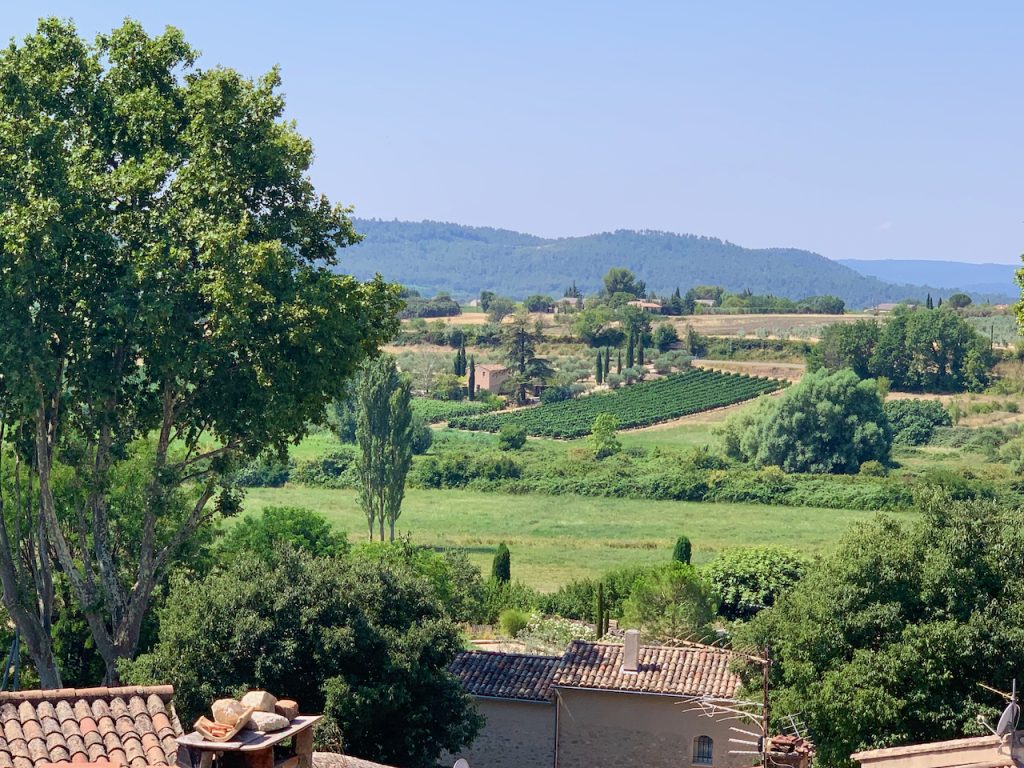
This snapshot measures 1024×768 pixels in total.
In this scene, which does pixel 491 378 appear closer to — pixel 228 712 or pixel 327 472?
pixel 327 472

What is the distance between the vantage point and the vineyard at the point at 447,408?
122m

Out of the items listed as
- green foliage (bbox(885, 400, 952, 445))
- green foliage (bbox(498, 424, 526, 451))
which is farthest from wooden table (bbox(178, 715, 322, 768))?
green foliage (bbox(885, 400, 952, 445))

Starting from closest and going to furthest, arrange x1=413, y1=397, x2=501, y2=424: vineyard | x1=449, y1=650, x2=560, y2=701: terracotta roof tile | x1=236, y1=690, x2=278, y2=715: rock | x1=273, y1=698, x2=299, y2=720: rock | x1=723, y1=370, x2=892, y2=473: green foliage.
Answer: x1=236, y1=690, x2=278, y2=715: rock
x1=273, y1=698, x2=299, y2=720: rock
x1=449, y1=650, x2=560, y2=701: terracotta roof tile
x1=723, y1=370, x2=892, y2=473: green foliage
x1=413, y1=397, x2=501, y2=424: vineyard

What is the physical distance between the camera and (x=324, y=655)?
24266 mm

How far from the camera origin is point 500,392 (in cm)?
13450

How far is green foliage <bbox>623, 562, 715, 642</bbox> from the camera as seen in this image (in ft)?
129

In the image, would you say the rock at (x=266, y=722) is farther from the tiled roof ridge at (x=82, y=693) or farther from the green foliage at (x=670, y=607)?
the green foliage at (x=670, y=607)

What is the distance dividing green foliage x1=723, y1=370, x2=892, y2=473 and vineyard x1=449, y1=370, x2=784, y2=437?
17174 millimetres

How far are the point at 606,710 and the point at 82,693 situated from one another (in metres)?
18.0

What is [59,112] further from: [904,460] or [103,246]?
[904,460]

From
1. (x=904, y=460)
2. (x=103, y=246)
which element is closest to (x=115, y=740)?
(x=103, y=246)

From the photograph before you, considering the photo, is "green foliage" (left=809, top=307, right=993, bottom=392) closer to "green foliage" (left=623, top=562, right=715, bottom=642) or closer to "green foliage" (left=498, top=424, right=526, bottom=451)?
"green foliage" (left=498, top=424, right=526, bottom=451)

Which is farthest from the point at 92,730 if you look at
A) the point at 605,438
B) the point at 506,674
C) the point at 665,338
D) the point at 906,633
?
the point at 665,338

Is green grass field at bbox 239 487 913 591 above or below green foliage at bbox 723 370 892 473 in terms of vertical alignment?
below
